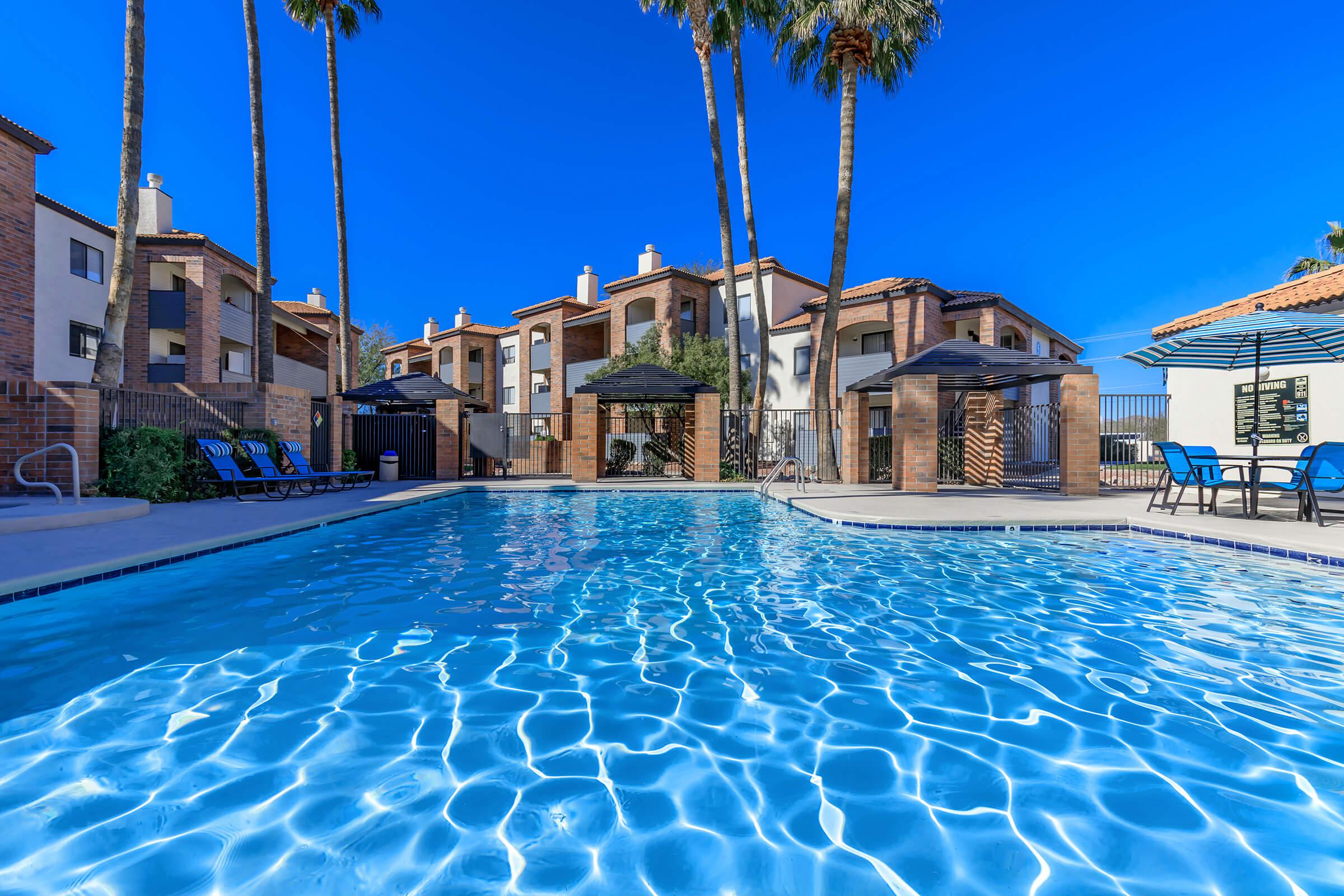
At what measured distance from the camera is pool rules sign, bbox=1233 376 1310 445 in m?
11.6

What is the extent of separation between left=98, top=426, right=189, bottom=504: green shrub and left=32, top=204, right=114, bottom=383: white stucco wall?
459 inches

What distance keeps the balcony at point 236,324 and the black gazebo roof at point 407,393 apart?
400 inches

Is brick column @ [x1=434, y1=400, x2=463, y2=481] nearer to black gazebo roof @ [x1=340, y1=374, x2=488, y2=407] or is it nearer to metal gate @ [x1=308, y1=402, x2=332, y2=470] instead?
black gazebo roof @ [x1=340, y1=374, x2=488, y2=407]

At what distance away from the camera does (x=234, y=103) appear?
1526cm

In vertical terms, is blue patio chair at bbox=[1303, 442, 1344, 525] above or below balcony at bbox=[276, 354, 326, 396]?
below

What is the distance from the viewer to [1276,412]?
1205 cm

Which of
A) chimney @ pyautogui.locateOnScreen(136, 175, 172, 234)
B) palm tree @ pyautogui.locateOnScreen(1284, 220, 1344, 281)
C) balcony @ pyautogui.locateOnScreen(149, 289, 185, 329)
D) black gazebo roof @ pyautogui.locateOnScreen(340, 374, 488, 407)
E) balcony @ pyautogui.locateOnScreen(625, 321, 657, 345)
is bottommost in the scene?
black gazebo roof @ pyautogui.locateOnScreen(340, 374, 488, 407)

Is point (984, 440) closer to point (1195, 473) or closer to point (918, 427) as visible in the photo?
point (918, 427)

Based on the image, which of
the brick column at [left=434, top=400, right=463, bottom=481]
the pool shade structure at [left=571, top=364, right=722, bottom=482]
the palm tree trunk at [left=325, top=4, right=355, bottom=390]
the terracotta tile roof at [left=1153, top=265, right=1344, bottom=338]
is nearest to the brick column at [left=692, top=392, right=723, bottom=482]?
the pool shade structure at [left=571, top=364, right=722, bottom=482]

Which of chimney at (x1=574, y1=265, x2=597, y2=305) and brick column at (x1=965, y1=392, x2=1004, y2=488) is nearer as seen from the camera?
→ brick column at (x1=965, y1=392, x2=1004, y2=488)

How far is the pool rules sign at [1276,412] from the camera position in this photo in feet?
38.0

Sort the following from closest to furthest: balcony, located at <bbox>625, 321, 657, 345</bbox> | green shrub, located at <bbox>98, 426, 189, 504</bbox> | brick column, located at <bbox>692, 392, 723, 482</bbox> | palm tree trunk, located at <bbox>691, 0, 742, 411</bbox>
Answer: green shrub, located at <bbox>98, 426, 189, 504</bbox> → brick column, located at <bbox>692, 392, 723, 482</bbox> → palm tree trunk, located at <bbox>691, 0, 742, 411</bbox> → balcony, located at <bbox>625, 321, 657, 345</bbox>

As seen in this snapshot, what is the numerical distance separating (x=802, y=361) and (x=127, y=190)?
21294 mm

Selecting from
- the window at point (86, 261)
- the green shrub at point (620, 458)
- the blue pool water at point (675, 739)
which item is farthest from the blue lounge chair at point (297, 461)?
the window at point (86, 261)
